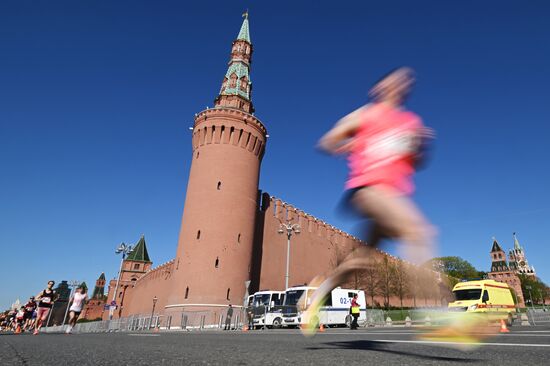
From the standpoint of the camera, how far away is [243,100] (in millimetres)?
37219

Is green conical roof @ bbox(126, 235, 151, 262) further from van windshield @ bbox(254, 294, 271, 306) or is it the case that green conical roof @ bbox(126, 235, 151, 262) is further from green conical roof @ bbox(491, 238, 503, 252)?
green conical roof @ bbox(491, 238, 503, 252)

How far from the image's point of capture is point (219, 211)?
28312 mm

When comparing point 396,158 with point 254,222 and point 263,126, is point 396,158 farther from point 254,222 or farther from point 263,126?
point 263,126

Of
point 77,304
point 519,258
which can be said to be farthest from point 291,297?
point 519,258

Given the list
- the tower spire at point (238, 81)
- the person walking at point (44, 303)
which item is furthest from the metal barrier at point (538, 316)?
the tower spire at point (238, 81)

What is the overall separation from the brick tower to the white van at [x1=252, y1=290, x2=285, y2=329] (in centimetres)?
566

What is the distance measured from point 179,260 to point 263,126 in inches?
532

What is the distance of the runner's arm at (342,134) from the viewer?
3441 mm

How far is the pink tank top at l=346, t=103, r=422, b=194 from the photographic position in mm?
3076

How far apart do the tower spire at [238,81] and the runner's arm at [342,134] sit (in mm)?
32668

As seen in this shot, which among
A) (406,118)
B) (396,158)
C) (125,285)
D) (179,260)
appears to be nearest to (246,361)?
(396,158)

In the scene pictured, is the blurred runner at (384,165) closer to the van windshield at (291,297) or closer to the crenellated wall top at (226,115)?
the van windshield at (291,297)

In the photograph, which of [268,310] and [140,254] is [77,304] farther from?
[140,254]

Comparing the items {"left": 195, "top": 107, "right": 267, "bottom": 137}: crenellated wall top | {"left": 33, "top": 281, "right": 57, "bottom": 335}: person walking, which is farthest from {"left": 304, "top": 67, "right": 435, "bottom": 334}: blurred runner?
{"left": 195, "top": 107, "right": 267, "bottom": 137}: crenellated wall top
